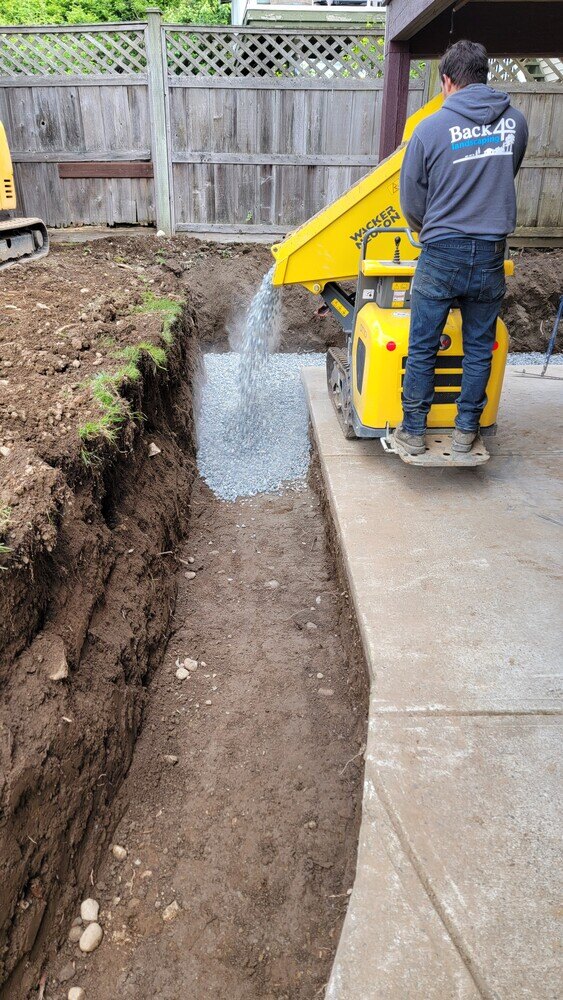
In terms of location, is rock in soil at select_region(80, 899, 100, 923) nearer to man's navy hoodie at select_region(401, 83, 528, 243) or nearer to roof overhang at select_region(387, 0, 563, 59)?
man's navy hoodie at select_region(401, 83, 528, 243)

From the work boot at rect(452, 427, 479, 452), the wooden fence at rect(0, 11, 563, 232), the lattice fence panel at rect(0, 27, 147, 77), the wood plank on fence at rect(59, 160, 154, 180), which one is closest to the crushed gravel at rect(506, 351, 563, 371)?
the wooden fence at rect(0, 11, 563, 232)

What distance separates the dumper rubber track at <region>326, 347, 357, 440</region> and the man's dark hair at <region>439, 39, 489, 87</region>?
188 centimetres

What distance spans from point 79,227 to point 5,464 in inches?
291

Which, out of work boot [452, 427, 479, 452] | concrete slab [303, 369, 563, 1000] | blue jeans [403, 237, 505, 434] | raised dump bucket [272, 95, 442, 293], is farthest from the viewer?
raised dump bucket [272, 95, 442, 293]

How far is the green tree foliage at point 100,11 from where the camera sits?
16.9 metres

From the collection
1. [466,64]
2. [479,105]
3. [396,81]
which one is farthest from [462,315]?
[396,81]

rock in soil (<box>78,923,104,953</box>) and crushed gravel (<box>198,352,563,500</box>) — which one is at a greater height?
rock in soil (<box>78,923,104,953</box>)

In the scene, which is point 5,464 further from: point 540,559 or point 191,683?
point 540,559

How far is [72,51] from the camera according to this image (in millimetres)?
8430

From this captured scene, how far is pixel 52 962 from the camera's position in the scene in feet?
6.42

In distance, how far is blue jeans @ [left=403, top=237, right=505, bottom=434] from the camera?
3.37m

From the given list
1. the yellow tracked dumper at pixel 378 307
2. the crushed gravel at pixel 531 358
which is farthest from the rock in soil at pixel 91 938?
the crushed gravel at pixel 531 358

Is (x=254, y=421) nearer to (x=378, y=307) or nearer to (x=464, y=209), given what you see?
(x=378, y=307)

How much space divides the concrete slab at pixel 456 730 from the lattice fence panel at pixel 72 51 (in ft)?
23.6
